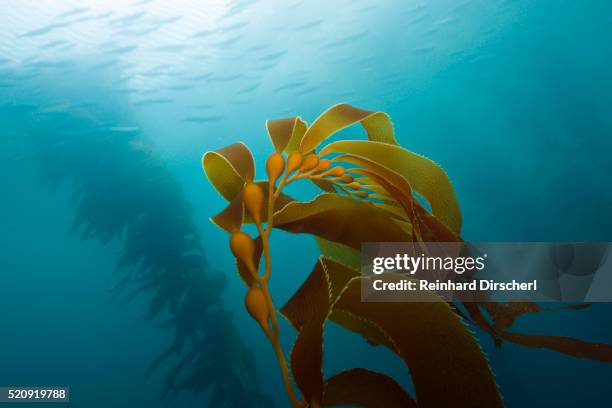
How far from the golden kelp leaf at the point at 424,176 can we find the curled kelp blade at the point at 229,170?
0.14m

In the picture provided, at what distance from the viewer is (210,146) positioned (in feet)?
30.3

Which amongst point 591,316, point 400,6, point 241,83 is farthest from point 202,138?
point 591,316

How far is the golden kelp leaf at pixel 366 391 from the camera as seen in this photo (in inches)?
18.5

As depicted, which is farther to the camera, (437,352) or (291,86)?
(291,86)

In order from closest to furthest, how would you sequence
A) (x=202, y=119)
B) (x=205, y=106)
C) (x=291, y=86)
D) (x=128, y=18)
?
(x=128, y=18) < (x=205, y=106) < (x=291, y=86) < (x=202, y=119)

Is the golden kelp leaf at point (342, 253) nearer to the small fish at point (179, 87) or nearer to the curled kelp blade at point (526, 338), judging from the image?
the curled kelp blade at point (526, 338)

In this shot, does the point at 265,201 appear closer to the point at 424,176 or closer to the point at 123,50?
the point at 424,176

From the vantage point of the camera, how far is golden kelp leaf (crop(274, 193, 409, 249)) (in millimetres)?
624

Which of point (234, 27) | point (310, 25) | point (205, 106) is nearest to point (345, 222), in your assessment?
point (234, 27)

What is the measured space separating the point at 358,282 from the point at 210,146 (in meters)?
9.23

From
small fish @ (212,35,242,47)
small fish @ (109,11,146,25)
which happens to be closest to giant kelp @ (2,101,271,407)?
small fish @ (109,11,146,25)

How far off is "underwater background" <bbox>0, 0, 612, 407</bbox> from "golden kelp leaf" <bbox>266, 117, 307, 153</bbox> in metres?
2.53

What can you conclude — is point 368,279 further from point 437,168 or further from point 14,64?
point 14,64

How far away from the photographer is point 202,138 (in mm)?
8602
